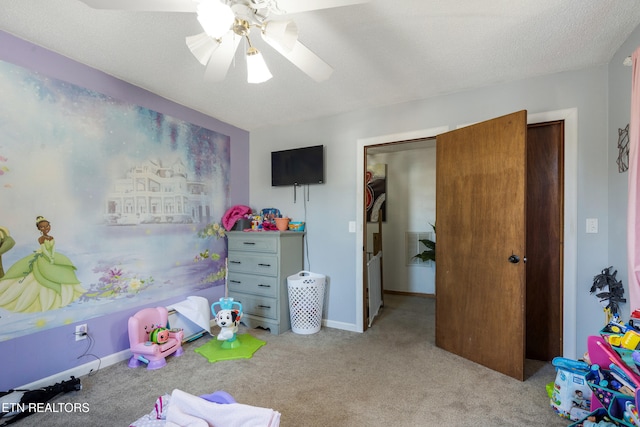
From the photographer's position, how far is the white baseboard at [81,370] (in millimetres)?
1964

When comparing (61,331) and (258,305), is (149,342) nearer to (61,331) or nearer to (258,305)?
(61,331)

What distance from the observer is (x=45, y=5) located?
161 centimetres

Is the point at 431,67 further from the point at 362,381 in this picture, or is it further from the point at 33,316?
the point at 33,316

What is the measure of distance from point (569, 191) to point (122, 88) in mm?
3588

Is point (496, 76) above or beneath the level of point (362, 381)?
above

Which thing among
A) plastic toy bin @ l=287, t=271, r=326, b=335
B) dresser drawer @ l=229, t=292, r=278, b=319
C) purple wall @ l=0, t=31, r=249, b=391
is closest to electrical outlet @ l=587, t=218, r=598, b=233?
plastic toy bin @ l=287, t=271, r=326, b=335

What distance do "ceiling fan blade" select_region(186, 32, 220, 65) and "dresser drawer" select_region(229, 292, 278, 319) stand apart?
2.29 m

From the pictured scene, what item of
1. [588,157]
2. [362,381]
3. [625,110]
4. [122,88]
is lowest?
[362,381]

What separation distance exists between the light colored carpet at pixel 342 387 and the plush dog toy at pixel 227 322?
26 cm

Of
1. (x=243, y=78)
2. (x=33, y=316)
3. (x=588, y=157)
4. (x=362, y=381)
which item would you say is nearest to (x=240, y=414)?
(x=362, y=381)

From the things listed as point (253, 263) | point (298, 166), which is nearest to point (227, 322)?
point (253, 263)

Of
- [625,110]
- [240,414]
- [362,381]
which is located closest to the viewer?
[240,414]

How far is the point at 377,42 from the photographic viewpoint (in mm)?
1916

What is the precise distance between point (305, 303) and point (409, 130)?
1.97 meters
